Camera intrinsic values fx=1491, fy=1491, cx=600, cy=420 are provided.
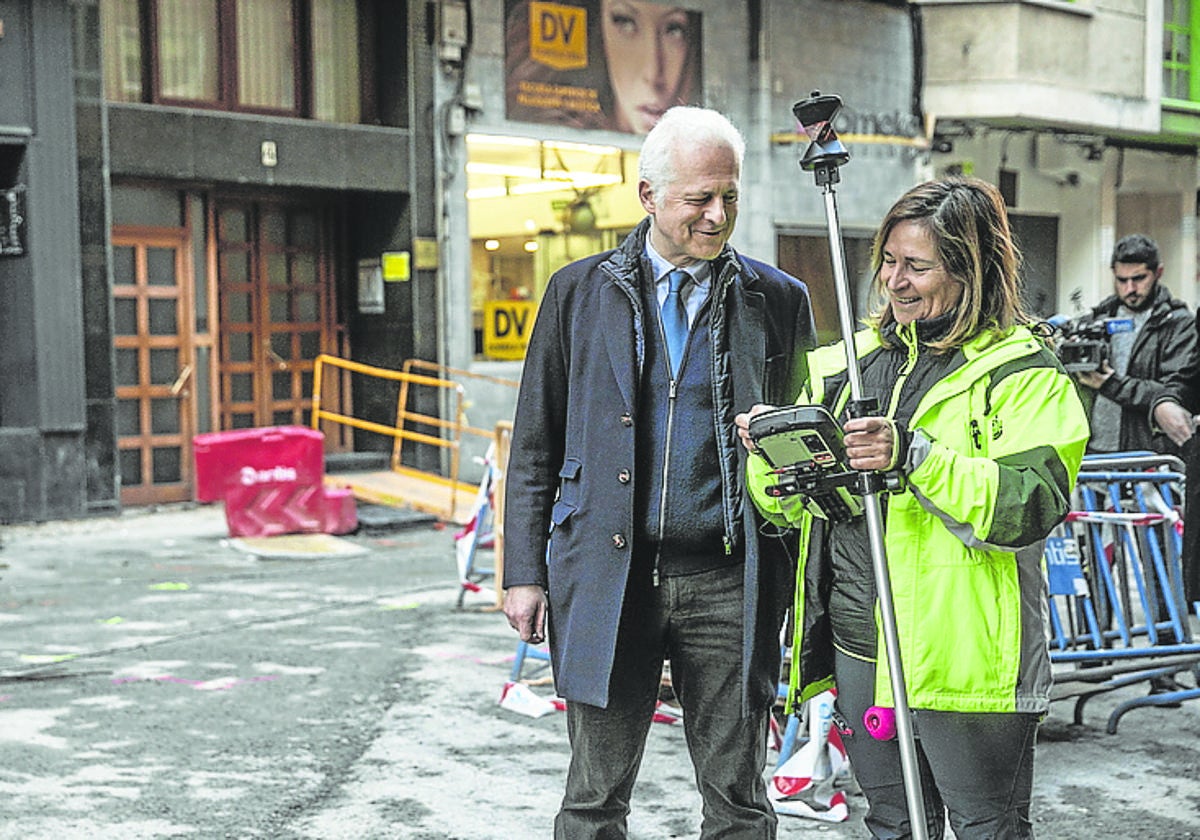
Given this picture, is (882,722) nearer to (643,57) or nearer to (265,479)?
(265,479)

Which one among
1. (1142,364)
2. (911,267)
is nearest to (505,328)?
(1142,364)

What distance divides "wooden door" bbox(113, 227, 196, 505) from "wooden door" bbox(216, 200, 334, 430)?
1.48ft

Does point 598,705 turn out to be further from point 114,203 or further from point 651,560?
point 114,203

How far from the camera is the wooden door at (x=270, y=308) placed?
1457cm

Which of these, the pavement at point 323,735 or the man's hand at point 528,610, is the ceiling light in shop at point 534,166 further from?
the man's hand at point 528,610

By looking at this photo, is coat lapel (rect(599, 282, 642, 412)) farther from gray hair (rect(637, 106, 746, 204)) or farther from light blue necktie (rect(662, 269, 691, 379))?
gray hair (rect(637, 106, 746, 204))

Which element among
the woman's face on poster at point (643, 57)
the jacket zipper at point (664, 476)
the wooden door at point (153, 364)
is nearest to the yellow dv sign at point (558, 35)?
the woman's face on poster at point (643, 57)

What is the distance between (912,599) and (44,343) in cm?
1095

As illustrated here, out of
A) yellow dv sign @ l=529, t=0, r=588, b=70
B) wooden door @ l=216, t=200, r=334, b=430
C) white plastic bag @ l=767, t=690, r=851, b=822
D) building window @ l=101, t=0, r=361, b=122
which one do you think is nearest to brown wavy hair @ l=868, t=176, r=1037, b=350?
white plastic bag @ l=767, t=690, r=851, b=822

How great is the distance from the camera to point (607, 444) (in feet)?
12.0

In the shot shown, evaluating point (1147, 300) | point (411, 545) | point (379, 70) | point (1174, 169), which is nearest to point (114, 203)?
point (379, 70)

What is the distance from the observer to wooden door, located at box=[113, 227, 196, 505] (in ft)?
45.2

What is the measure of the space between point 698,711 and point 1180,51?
23045mm

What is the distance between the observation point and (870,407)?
314 centimetres
